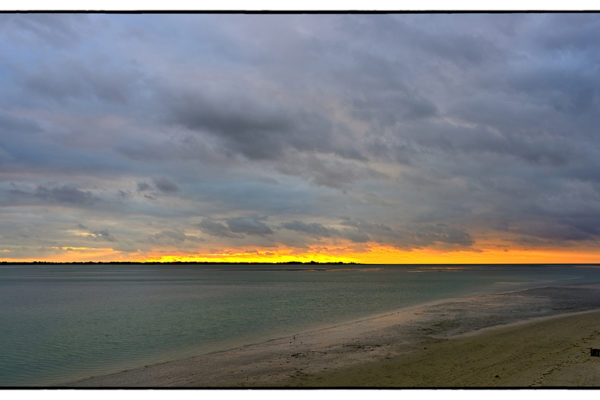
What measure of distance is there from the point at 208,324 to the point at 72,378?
→ 12.9 meters

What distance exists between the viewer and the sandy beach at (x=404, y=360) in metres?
12.3

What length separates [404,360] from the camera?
15.0 meters

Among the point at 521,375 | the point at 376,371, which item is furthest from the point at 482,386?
the point at 376,371

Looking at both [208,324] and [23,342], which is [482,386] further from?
[23,342]

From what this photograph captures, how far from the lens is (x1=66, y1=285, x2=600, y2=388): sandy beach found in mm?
12312

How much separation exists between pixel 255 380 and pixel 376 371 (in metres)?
3.78
